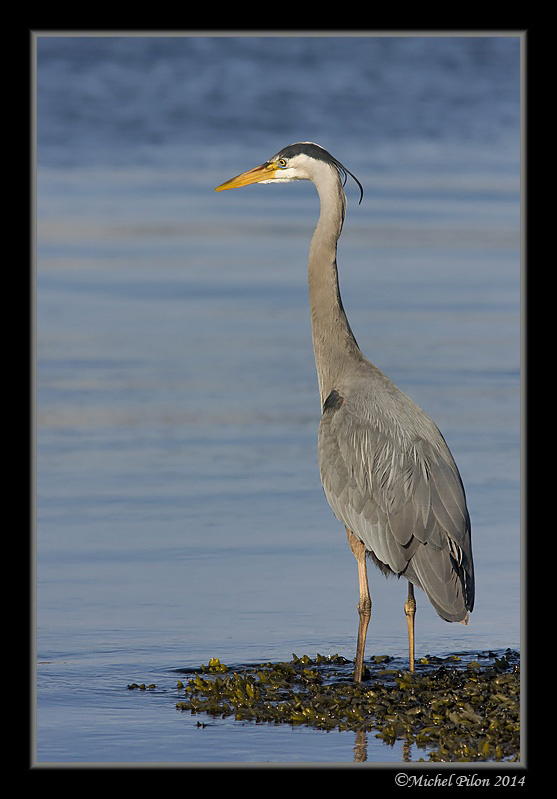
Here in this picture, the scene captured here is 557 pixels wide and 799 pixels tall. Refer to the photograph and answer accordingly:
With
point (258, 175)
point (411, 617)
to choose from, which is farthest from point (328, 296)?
point (411, 617)

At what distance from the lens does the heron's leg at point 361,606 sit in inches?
246

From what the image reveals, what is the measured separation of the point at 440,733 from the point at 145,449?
15.0ft

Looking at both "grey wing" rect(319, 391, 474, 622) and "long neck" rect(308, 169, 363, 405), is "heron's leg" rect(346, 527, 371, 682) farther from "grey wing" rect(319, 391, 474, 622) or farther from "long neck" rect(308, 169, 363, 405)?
"long neck" rect(308, 169, 363, 405)

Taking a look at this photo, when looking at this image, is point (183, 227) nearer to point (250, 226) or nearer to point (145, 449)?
point (250, 226)

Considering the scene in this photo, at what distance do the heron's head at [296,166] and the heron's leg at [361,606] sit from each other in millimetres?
1987

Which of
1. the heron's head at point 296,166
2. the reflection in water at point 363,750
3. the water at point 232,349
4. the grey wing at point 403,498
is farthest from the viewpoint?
the heron's head at point 296,166

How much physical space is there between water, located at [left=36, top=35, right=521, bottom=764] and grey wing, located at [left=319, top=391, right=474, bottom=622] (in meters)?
0.73

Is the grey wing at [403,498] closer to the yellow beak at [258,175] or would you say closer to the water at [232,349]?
the water at [232,349]

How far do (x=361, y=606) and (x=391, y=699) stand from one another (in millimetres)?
663

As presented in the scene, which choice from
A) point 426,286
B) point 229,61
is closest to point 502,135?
point 229,61

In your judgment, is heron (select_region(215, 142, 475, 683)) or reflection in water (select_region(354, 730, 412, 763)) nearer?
reflection in water (select_region(354, 730, 412, 763))

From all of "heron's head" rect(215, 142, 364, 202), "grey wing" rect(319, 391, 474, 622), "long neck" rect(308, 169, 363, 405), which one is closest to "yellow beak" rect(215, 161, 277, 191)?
"heron's head" rect(215, 142, 364, 202)

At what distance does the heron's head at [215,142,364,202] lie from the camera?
7.41 meters

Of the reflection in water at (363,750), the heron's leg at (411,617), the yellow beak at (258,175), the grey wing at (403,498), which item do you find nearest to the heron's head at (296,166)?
the yellow beak at (258,175)
